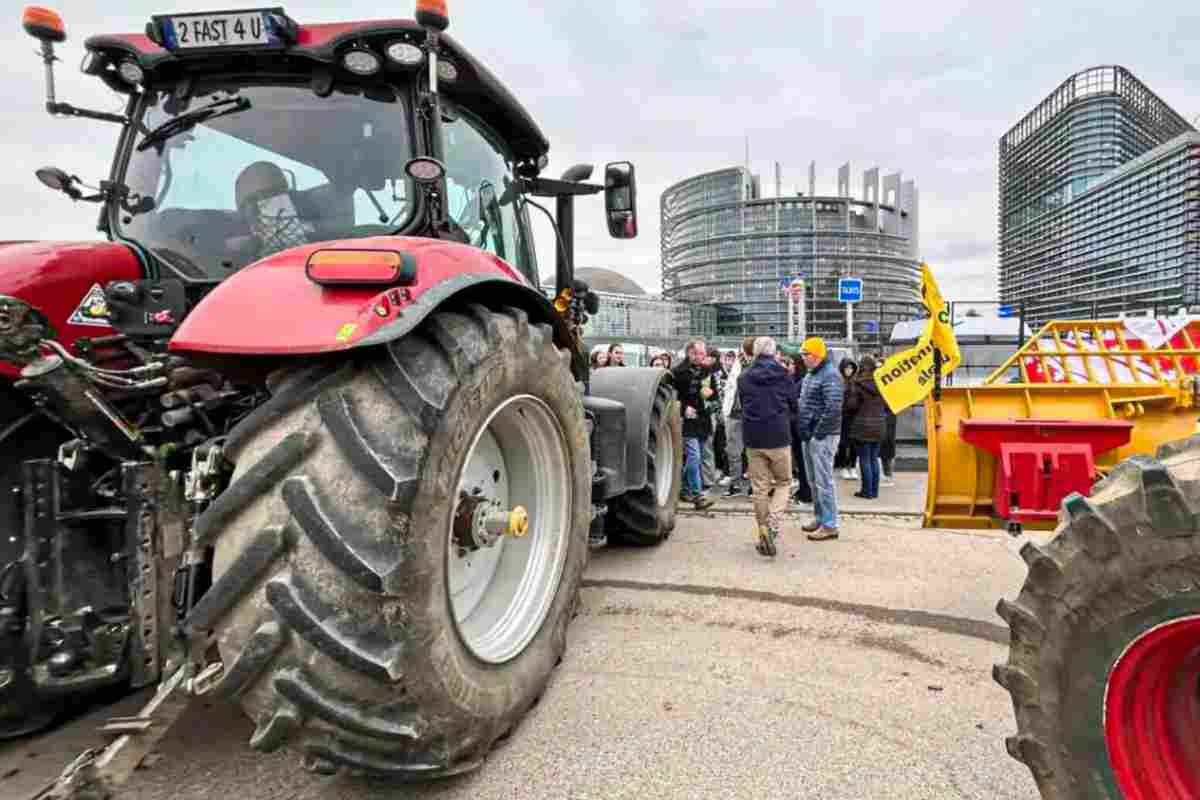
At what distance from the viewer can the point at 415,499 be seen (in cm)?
177

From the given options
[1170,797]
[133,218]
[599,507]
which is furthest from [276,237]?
[1170,797]

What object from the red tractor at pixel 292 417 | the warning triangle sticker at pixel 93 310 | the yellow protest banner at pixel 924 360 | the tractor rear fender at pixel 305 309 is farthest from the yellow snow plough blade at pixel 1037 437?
the warning triangle sticker at pixel 93 310

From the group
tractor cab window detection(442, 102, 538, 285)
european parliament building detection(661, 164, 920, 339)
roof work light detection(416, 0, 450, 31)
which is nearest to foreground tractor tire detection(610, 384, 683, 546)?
tractor cab window detection(442, 102, 538, 285)

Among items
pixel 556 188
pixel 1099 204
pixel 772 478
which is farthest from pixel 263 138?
pixel 1099 204

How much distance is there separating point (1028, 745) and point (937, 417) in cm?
179

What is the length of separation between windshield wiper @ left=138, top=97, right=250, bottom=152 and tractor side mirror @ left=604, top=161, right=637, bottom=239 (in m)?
1.95

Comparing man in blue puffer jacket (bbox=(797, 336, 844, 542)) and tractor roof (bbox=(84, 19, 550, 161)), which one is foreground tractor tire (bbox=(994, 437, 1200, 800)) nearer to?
tractor roof (bbox=(84, 19, 550, 161))

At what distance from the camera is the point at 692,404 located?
23.8 ft

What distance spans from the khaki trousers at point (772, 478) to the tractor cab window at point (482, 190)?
238cm

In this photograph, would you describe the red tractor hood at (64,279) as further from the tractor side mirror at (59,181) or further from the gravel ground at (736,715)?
the gravel ground at (736,715)

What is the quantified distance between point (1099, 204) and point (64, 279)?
18389 mm

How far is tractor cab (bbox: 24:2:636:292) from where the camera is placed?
2617mm

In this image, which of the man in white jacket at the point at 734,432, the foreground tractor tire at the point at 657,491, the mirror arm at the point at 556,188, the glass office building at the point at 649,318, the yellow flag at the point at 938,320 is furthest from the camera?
the glass office building at the point at 649,318

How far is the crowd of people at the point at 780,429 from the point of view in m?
5.20
